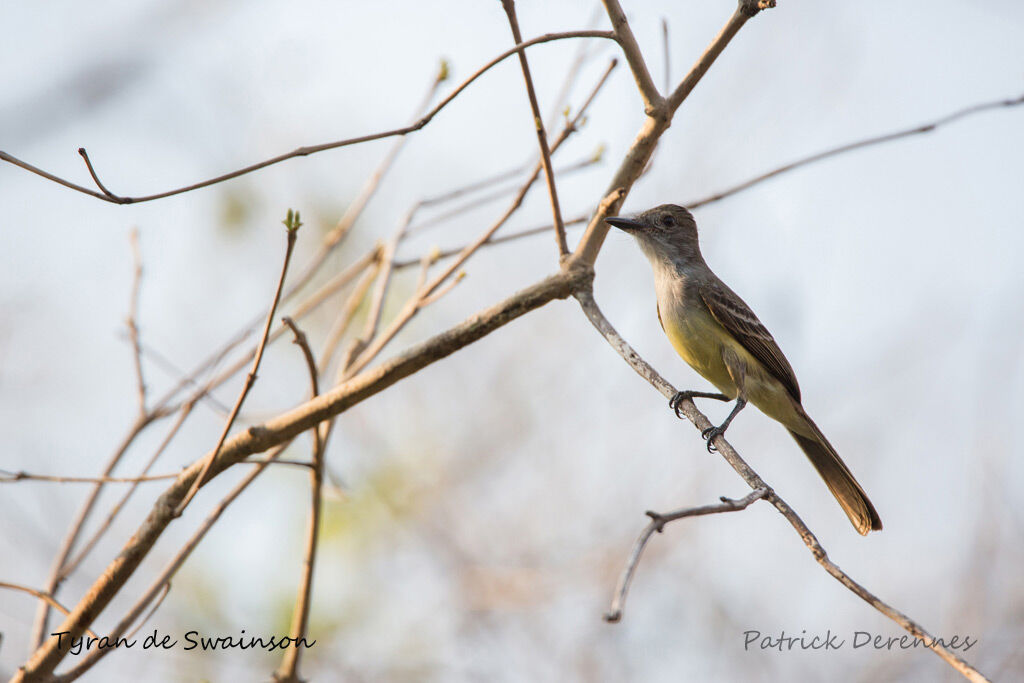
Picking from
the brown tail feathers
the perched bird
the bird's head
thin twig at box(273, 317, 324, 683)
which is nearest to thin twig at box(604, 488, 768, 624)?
thin twig at box(273, 317, 324, 683)

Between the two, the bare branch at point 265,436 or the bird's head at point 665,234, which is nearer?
the bare branch at point 265,436

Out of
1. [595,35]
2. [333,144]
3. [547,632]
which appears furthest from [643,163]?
[547,632]

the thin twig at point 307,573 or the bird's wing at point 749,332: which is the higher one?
the bird's wing at point 749,332

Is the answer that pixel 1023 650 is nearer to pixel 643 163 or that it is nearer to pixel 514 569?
pixel 514 569

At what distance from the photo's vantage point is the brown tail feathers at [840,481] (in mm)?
4363

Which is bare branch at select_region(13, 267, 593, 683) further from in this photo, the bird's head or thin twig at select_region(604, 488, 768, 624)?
the bird's head

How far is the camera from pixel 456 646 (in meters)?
6.63

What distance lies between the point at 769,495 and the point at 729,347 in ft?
9.35

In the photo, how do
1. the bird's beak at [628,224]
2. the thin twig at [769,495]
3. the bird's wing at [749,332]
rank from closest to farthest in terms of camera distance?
the thin twig at [769,495] < the bird's beak at [628,224] < the bird's wing at [749,332]

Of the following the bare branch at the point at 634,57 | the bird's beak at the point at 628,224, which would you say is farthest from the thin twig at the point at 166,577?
the bird's beak at the point at 628,224

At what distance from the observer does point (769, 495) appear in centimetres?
217

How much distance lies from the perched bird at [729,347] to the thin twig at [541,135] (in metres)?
1.78

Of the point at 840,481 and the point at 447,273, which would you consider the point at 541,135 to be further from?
the point at 840,481

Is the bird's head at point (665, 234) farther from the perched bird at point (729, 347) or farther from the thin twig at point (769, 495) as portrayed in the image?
the thin twig at point (769, 495)
